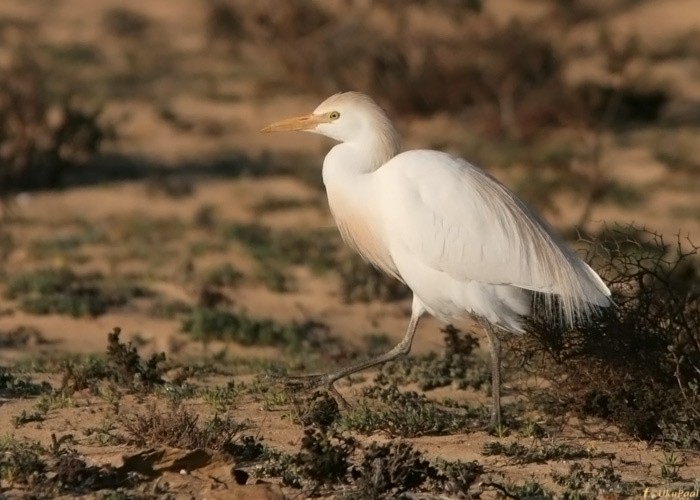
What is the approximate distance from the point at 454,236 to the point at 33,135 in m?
8.20

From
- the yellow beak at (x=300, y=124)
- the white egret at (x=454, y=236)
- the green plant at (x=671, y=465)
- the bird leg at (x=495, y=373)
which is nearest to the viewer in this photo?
the green plant at (x=671, y=465)

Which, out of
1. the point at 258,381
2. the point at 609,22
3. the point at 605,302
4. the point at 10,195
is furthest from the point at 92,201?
the point at 609,22

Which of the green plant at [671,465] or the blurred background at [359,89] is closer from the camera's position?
the green plant at [671,465]

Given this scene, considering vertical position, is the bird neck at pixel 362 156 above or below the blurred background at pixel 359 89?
below

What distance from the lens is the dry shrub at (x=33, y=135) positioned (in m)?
13.1

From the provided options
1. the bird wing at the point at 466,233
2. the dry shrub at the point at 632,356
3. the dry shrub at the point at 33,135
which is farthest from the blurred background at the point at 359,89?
the bird wing at the point at 466,233

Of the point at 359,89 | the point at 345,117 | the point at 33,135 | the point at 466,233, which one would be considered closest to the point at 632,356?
the point at 466,233

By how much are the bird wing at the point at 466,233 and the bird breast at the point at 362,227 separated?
166 millimetres

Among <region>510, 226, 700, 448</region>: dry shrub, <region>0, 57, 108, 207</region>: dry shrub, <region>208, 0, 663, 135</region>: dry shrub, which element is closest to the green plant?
<region>510, 226, 700, 448</region>: dry shrub

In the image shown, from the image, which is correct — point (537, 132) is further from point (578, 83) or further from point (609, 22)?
point (609, 22)

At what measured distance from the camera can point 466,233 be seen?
5.98 metres

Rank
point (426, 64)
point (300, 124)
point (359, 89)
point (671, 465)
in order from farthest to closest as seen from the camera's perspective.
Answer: point (426, 64)
point (359, 89)
point (300, 124)
point (671, 465)

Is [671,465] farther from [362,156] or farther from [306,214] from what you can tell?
[306,214]

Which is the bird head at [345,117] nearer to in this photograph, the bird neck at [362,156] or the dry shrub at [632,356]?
the bird neck at [362,156]
